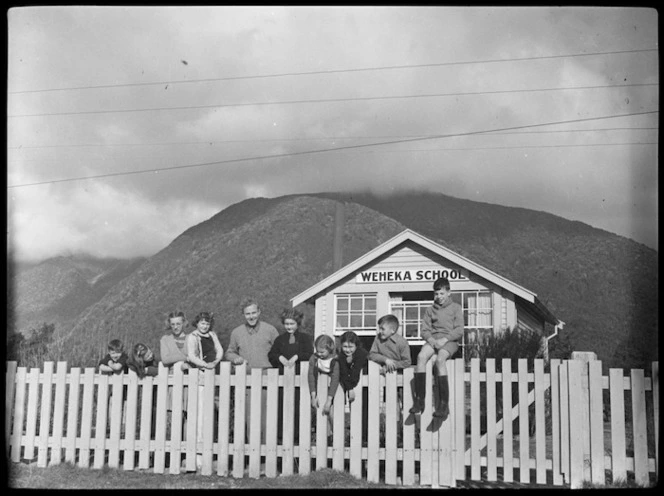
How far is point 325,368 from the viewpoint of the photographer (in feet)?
24.3

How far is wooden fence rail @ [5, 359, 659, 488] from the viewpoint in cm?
692

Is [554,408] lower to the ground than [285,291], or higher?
lower

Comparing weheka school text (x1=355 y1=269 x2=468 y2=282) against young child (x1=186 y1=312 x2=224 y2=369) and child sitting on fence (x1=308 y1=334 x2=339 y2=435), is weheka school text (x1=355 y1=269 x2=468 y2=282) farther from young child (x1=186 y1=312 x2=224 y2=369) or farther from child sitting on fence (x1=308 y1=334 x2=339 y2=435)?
child sitting on fence (x1=308 y1=334 x2=339 y2=435)

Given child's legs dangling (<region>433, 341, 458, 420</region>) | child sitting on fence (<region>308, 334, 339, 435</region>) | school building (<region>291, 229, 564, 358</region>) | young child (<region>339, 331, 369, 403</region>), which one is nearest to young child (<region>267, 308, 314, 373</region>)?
child sitting on fence (<region>308, 334, 339, 435</region>)

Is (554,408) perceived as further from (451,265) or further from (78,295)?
(78,295)

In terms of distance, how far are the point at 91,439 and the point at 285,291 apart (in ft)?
231

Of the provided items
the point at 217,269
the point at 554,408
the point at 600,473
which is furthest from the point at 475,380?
the point at 217,269

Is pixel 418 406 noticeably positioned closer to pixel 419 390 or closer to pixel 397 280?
pixel 419 390

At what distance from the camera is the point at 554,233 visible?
104812 mm

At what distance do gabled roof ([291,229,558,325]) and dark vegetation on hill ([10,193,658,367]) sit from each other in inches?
1035

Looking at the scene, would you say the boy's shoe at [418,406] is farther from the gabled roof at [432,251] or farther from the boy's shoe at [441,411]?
the gabled roof at [432,251]

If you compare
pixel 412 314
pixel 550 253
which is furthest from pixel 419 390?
pixel 550 253

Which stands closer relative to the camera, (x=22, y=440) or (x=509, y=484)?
(x=509, y=484)

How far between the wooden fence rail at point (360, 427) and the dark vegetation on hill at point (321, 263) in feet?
133
